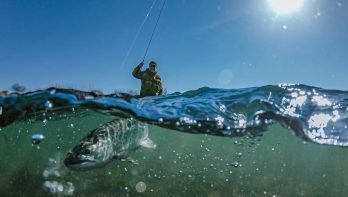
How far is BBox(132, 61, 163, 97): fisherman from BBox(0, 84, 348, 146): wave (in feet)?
1.46

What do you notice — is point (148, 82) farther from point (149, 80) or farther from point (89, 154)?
point (89, 154)

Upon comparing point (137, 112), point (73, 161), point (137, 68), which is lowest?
point (73, 161)

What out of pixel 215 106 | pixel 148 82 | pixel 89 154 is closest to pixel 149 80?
pixel 148 82

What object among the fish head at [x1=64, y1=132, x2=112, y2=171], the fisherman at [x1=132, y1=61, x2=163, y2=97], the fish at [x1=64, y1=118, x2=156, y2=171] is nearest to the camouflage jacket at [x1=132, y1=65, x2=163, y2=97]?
the fisherman at [x1=132, y1=61, x2=163, y2=97]

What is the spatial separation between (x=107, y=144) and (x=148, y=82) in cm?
279

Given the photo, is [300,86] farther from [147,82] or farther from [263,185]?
[263,185]

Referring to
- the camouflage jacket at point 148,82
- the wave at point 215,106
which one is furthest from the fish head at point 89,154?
the camouflage jacket at point 148,82

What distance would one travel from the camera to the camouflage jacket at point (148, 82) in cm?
1300

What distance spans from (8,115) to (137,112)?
4998 millimetres

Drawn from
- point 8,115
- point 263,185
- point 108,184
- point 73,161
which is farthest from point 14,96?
point 263,185

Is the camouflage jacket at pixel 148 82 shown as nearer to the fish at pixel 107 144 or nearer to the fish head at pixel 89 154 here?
the fish at pixel 107 144

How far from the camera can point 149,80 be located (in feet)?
43.6

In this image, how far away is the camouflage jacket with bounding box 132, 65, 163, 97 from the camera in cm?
1300

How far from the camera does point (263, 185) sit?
80.3 feet
